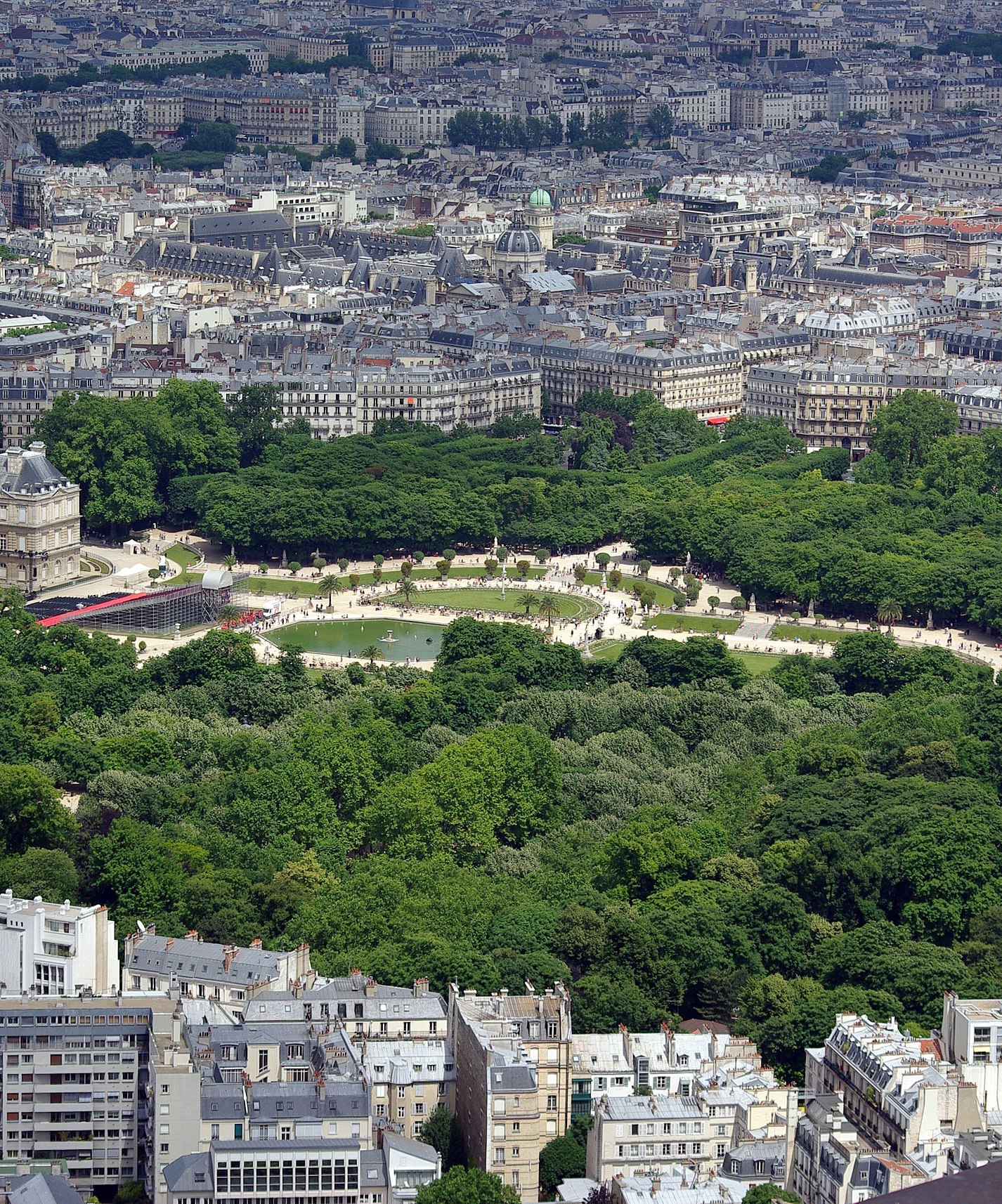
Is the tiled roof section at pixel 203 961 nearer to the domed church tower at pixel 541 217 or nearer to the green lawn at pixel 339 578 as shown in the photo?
the green lawn at pixel 339 578

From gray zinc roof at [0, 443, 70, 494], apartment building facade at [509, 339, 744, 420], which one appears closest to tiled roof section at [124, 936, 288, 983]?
gray zinc roof at [0, 443, 70, 494]

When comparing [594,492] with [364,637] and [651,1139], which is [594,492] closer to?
[364,637]

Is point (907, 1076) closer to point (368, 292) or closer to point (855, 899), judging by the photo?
point (855, 899)

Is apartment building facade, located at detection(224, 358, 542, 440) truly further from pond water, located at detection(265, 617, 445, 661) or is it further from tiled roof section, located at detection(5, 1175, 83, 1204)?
tiled roof section, located at detection(5, 1175, 83, 1204)

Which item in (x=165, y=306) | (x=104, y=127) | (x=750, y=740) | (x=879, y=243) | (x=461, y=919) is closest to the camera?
(x=461, y=919)

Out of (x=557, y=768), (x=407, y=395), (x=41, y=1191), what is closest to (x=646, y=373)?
(x=407, y=395)

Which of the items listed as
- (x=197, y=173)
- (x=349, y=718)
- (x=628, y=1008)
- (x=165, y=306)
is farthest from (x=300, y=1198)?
(x=197, y=173)
